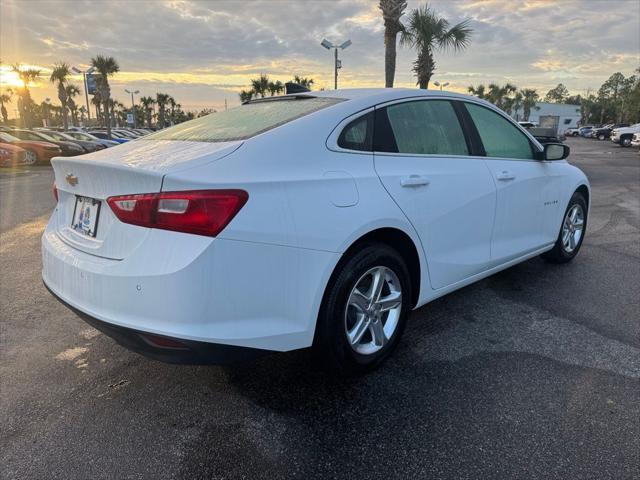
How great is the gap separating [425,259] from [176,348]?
5.24ft

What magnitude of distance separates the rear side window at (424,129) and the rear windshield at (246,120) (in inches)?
15.1

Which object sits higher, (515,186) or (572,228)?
(515,186)

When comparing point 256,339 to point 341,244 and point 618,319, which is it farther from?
point 618,319

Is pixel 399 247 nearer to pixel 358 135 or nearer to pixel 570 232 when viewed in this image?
pixel 358 135

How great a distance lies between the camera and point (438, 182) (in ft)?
9.61

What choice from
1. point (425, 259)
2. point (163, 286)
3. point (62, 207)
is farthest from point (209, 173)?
point (425, 259)

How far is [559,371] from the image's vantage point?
9.12 ft

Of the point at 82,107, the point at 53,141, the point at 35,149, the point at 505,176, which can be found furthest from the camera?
the point at 82,107

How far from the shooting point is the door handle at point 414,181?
2680 millimetres

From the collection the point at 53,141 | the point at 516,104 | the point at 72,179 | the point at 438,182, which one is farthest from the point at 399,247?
the point at 516,104

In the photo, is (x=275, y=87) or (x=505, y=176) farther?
(x=275, y=87)

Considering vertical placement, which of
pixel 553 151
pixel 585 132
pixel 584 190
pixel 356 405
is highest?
pixel 585 132

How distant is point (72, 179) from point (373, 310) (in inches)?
70.5

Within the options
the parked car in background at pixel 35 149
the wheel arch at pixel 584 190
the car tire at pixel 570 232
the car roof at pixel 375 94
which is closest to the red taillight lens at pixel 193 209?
the car roof at pixel 375 94
